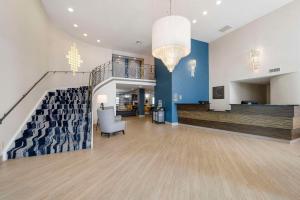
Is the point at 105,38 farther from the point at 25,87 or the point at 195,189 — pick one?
the point at 195,189

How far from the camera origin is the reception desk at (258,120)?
15.2ft

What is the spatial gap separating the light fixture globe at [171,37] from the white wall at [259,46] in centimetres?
495

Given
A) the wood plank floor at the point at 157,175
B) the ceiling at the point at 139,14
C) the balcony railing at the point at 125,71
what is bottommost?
the wood plank floor at the point at 157,175

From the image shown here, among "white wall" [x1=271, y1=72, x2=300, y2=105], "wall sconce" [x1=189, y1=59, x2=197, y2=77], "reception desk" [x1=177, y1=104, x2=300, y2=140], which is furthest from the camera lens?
"wall sconce" [x1=189, y1=59, x2=197, y2=77]

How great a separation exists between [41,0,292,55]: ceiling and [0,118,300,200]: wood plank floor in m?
5.39

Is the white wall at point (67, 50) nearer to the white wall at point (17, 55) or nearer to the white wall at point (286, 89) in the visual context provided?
the white wall at point (17, 55)

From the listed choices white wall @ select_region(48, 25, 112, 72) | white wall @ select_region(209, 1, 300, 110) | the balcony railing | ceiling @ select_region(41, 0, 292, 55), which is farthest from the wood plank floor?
the balcony railing

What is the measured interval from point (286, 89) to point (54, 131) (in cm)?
877

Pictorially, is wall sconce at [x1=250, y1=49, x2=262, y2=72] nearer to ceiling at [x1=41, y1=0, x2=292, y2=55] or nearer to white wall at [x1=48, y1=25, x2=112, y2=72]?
ceiling at [x1=41, y1=0, x2=292, y2=55]

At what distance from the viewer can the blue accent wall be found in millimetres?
8541

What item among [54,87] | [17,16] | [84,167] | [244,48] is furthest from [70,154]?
[244,48]

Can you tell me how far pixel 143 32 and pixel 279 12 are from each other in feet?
20.0

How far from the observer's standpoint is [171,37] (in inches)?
142

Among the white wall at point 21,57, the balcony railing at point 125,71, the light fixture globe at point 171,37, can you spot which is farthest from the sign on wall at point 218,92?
the white wall at point 21,57
